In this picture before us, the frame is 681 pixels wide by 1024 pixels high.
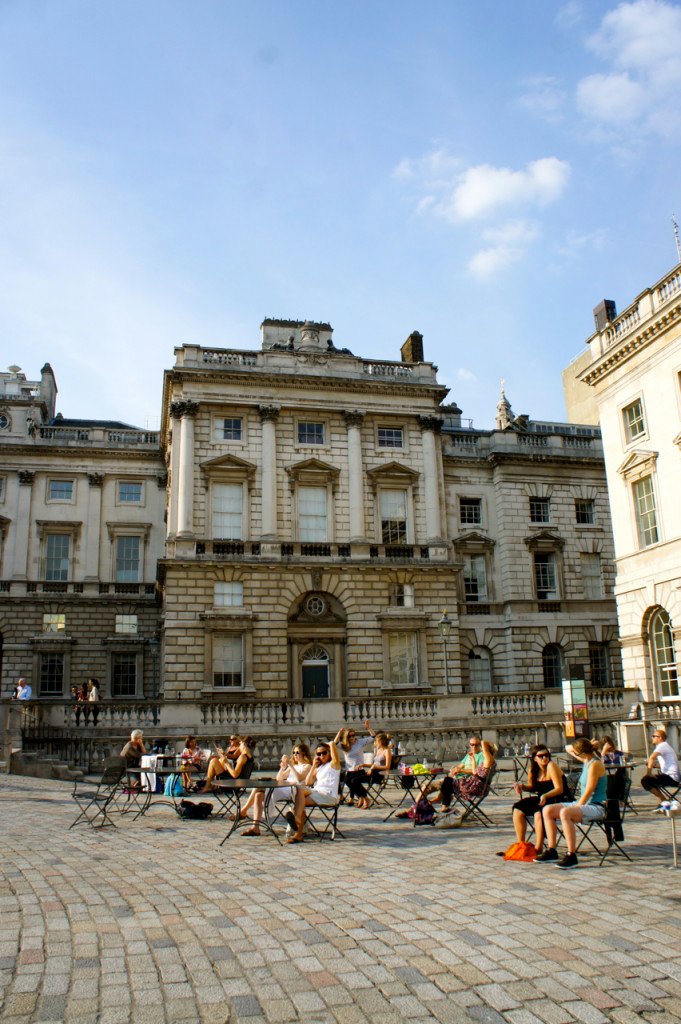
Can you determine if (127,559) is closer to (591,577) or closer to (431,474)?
(431,474)

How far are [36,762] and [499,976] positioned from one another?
57.5 ft

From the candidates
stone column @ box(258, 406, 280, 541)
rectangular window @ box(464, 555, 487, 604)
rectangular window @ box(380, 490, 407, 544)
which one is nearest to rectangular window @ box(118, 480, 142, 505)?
stone column @ box(258, 406, 280, 541)

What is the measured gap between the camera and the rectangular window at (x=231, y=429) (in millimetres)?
35844

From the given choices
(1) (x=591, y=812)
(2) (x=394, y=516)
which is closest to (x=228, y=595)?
(2) (x=394, y=516)

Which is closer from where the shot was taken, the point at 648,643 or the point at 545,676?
the point at 648,643

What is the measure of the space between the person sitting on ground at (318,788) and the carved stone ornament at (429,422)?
25.9 metres

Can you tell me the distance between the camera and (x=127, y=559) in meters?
41.5

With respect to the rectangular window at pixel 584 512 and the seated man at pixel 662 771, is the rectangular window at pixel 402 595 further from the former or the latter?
the seated man at pixel 662 771

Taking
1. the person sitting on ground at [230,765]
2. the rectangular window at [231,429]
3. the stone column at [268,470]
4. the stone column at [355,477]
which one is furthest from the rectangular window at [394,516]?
the person sitting on ground at [230,765]

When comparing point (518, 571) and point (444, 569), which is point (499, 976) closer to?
point (444, 569)

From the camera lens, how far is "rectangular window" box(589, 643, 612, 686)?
39.5m

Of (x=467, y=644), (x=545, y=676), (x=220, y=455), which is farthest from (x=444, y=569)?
(x=220, y=455)

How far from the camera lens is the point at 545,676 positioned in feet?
128

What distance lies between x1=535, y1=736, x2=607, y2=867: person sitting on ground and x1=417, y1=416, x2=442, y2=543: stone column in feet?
85.3
